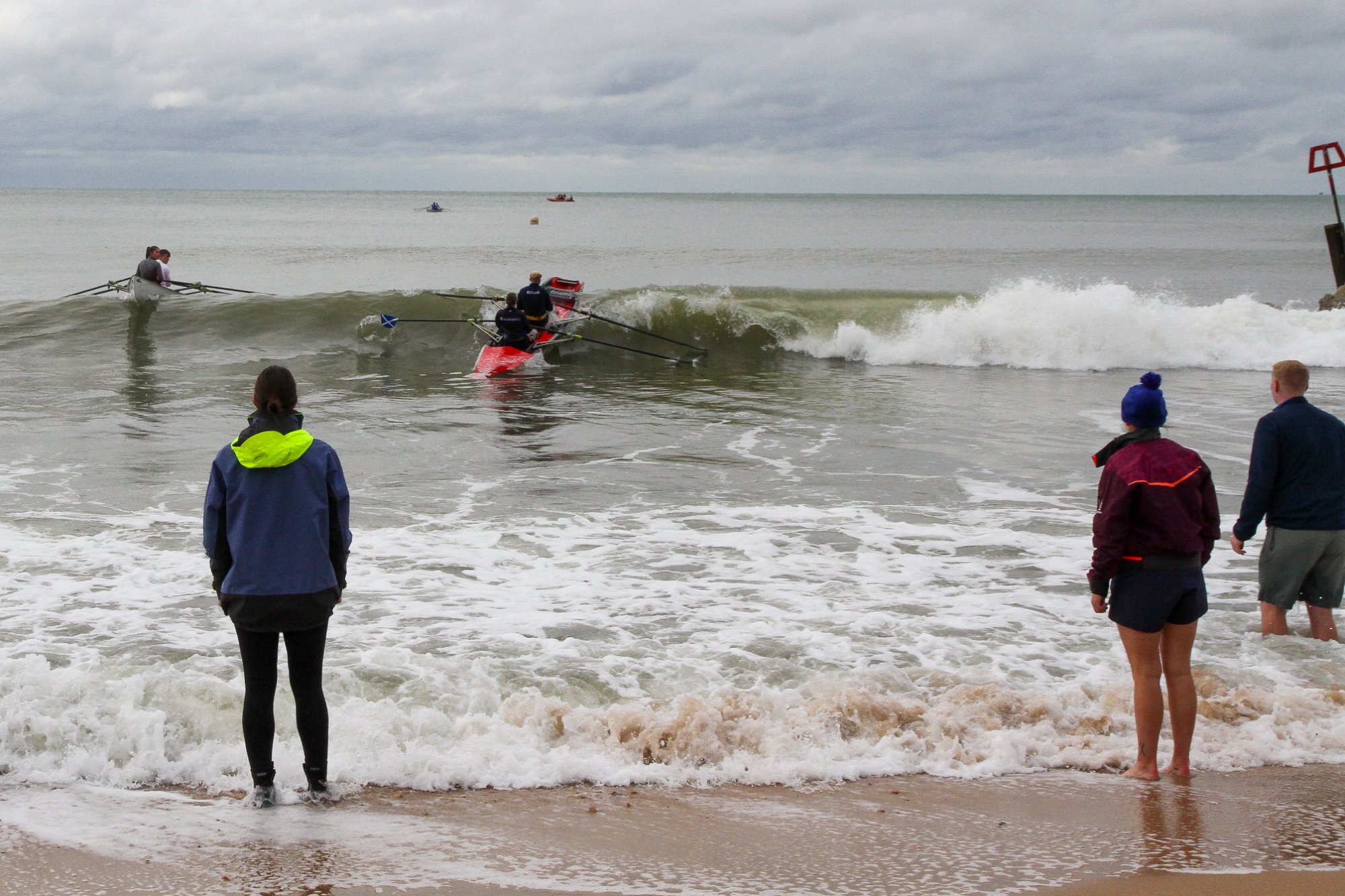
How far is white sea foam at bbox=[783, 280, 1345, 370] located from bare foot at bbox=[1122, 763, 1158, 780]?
53.6 feet

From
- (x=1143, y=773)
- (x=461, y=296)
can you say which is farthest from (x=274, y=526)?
(x=461, y=296)

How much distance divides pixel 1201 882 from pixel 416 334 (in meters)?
20.3

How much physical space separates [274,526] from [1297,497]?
510 cm

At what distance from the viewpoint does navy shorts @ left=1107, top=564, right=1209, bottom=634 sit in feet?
14.2

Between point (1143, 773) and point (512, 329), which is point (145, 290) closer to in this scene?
point (512, 329)

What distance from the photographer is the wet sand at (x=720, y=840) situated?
3.55m

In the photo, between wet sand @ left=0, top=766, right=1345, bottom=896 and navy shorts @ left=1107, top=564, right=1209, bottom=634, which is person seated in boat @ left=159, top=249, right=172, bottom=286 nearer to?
wet sand @ left=0, top=766, right=1345, bottom=896

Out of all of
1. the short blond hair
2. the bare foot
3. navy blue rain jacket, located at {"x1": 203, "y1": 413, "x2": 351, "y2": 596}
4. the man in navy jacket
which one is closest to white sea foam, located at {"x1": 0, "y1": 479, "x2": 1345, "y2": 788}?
the bare foot

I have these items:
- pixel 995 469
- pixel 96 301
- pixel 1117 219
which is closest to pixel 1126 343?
pixel 995 469

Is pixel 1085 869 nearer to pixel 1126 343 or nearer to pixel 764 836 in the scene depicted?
pixel 764 836

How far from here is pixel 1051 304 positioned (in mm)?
21203

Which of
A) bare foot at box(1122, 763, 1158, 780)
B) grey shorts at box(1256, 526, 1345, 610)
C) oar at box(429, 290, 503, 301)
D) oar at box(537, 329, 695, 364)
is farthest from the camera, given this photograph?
oar at box(429, 290, 503, 301)

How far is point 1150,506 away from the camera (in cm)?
426

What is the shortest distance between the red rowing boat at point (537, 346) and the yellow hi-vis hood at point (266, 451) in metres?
A: 14.2
